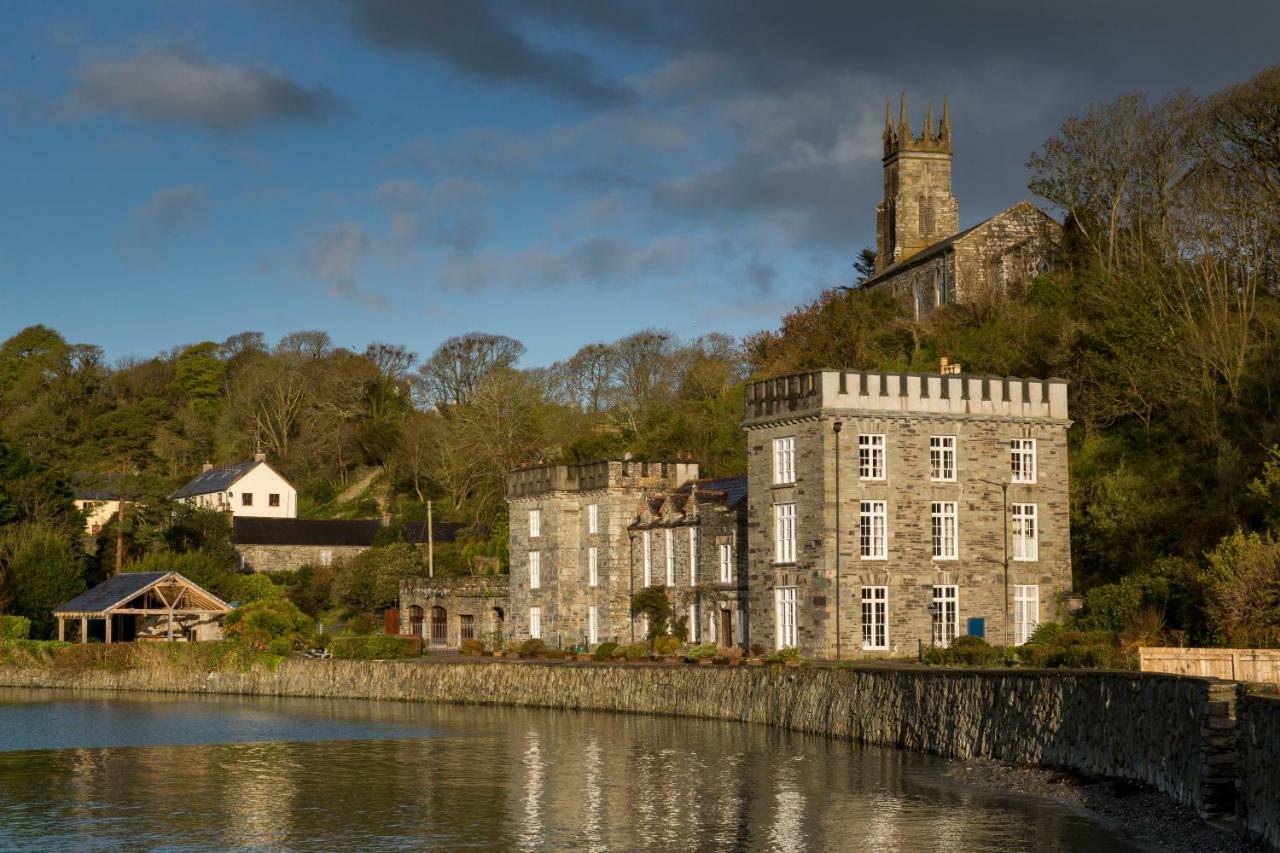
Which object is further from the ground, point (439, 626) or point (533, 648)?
point (439, 626)

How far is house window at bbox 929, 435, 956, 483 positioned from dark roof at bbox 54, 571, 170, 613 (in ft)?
116

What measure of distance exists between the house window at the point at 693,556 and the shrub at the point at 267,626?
52.0 ft

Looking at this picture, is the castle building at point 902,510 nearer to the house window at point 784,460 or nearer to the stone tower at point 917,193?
the house window at point 784,460

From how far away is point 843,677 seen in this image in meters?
39.2

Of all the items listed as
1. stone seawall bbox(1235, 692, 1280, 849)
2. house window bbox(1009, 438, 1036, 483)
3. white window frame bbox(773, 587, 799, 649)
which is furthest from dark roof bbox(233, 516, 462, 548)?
stone seawall bbox(1235, 692, 1280, 849)

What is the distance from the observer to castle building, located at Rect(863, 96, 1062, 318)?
76.8 metres

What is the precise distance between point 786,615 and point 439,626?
28110 millimetres

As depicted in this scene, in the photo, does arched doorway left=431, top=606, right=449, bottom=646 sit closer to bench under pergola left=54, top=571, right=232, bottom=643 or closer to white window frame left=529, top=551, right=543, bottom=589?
white window frame left=529, top=551, right=543, bottom=589

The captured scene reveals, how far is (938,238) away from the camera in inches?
3634

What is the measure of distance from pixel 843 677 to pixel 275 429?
284ft

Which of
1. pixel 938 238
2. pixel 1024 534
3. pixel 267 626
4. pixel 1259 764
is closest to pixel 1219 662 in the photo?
pixel 1259 764

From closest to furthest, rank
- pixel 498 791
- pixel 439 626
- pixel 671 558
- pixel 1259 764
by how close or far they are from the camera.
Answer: pixel 1259 764 → pixel 498 791 → pixel 671 558 → pixel 439 626

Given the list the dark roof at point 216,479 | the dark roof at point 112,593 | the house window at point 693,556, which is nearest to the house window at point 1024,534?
the house window at point 693,556

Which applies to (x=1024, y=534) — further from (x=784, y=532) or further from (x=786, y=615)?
(x=786, y=615)
